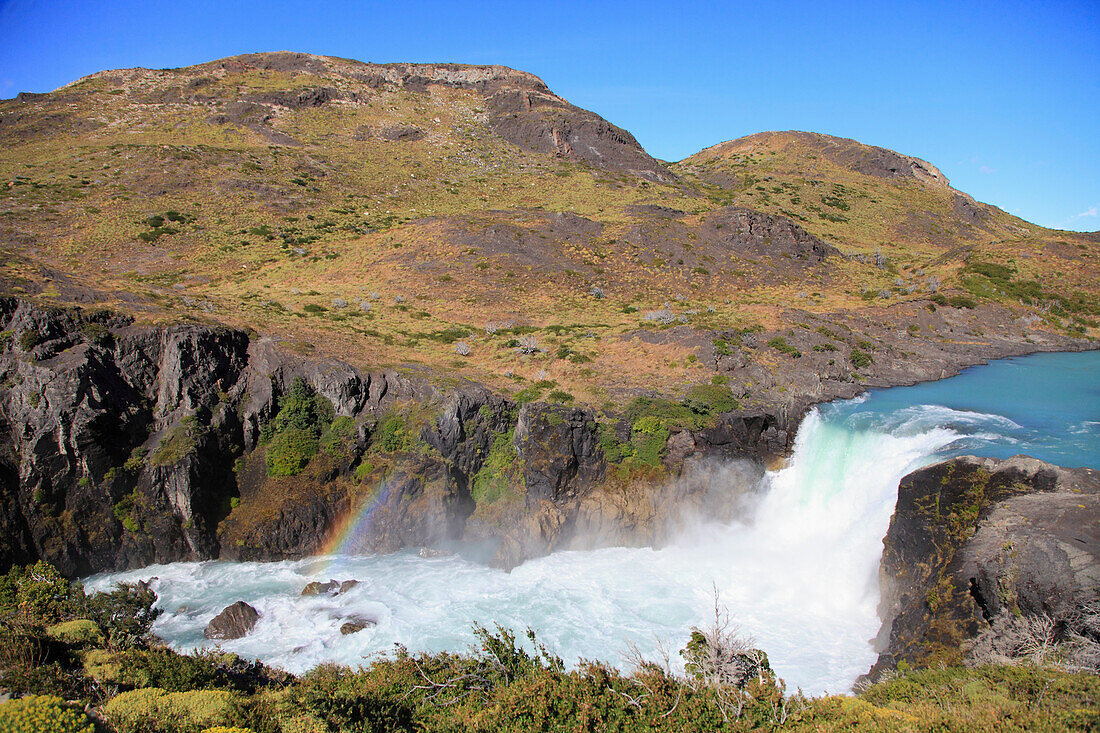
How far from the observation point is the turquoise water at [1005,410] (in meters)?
25.7

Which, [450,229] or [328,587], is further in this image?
[450,229]

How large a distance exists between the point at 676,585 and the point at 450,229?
159 ft

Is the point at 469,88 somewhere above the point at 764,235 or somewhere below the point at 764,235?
above

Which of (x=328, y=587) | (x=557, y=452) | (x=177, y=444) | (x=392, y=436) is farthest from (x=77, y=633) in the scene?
(x=557, y=452)

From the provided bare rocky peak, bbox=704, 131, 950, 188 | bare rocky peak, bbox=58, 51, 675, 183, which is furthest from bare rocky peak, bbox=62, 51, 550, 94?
bare rocky peak, bbox=704, 131, 950, 188

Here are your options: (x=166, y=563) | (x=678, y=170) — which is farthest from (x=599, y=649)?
(x=678, y=170)

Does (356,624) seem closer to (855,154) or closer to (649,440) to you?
(649,440)

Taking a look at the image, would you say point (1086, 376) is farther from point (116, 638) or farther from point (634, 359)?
point (116, 638)

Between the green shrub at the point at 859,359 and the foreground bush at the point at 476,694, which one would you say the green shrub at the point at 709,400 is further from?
the foreground bush at the point at 476,694

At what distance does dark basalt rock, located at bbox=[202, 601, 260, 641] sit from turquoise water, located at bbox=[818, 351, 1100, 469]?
2914cm

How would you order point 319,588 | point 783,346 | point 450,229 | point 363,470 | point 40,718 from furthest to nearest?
1. point 450,229
2. point 783,346
3. point 363,470
4. point 319,588
5. point 40,718

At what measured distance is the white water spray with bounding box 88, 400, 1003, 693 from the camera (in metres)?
22.0

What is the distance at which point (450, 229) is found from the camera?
210 feet

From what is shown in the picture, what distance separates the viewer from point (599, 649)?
21.8 meters
